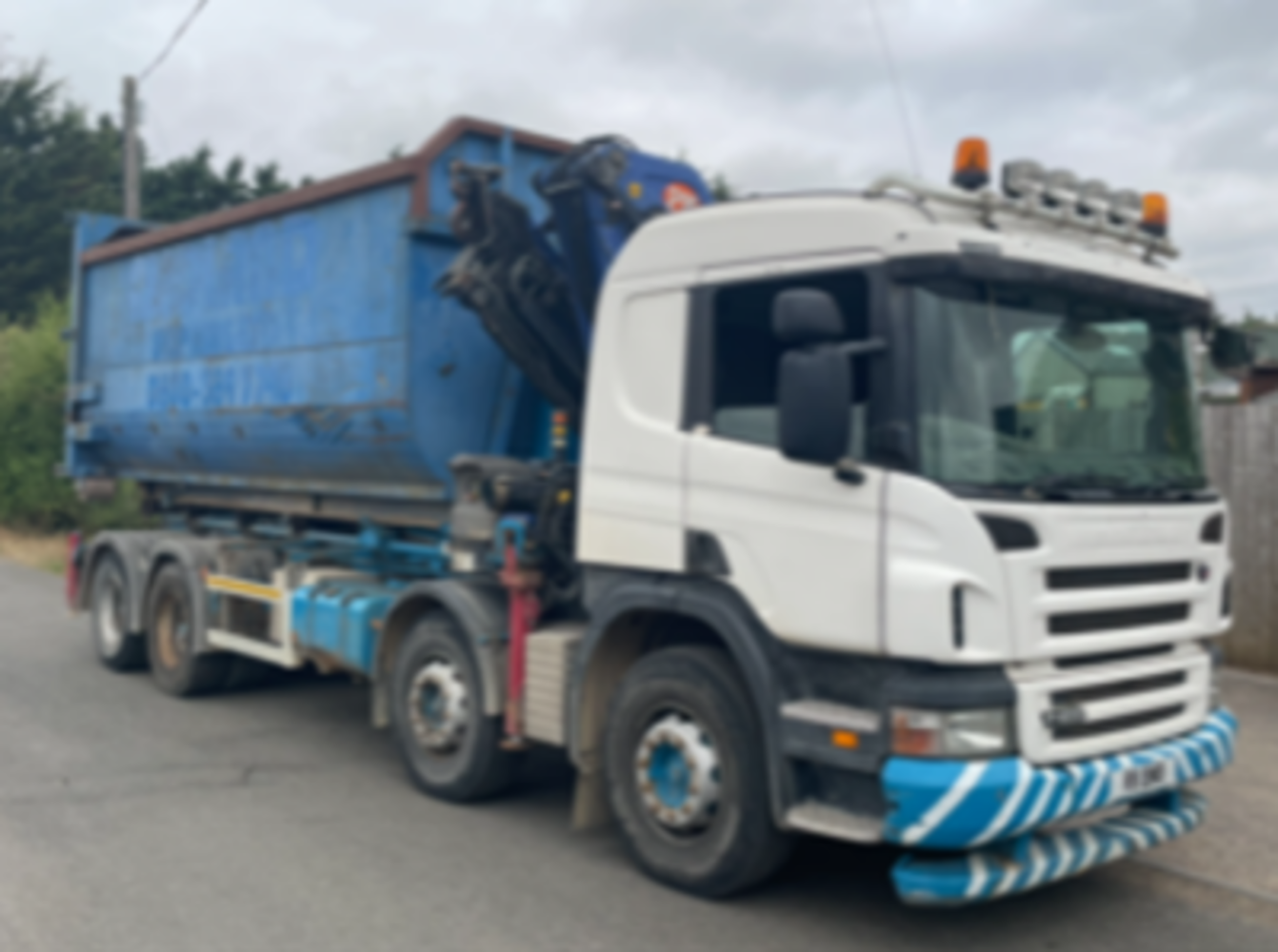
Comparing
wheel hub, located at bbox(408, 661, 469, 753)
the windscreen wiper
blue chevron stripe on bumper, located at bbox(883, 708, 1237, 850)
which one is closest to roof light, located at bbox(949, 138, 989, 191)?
the windscreen wiper

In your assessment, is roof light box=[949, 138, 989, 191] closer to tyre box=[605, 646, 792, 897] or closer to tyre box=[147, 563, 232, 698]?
tyre box=[605, 646, 792, 897]

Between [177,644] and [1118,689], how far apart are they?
6.94 m

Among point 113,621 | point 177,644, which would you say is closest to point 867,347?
point 177,644

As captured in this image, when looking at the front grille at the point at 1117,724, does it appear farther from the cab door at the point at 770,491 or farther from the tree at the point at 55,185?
the tree at the point at 55,185

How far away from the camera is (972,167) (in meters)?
4.92

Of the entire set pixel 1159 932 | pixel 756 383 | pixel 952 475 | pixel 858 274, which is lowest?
pixel 1159 932

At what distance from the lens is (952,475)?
4.34 meters

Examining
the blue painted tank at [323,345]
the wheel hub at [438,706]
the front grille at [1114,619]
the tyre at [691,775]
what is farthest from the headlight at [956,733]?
the blue painted tank at [323,345]

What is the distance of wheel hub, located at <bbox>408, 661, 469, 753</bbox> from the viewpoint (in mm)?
6383

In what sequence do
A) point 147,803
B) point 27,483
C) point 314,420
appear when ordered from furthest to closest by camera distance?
point 27,483, point 314,420, point 147,803

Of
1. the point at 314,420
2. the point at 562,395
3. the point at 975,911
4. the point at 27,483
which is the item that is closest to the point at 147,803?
the point at 314,420

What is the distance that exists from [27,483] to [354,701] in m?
14.7

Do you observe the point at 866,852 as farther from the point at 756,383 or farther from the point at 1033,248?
the point at 1033,248

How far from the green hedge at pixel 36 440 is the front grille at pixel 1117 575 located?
19.2m
